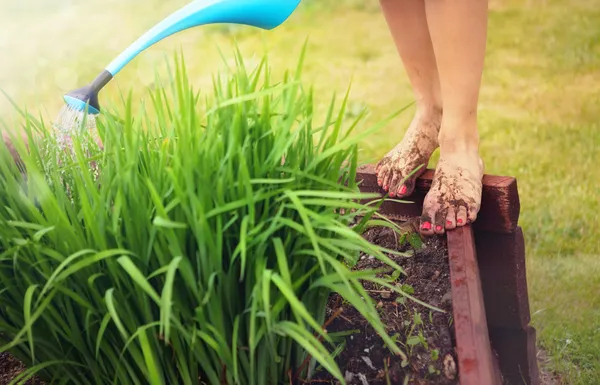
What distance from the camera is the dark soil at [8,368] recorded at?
115cm

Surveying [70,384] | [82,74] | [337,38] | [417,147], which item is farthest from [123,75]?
[70,384]

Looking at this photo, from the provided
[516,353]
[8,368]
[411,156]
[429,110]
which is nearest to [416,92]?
[429,110]

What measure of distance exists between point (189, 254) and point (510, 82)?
2746 mm

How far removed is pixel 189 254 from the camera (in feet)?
3.01

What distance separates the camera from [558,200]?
248 centimetres

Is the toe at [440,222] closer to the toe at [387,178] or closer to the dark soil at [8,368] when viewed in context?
the toe at [387,178]

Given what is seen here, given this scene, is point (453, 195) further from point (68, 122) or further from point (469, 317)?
point (68, 122)

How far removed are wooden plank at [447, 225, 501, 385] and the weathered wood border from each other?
0.20ft

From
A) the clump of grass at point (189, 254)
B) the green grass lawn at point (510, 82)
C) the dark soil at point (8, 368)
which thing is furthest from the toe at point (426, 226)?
the dark soil at point (8, 368)

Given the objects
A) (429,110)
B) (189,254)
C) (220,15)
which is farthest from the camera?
(429,110)

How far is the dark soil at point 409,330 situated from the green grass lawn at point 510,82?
0.60 metres

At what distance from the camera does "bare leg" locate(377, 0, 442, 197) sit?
1.50 m

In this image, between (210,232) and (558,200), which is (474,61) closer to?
(210,232)

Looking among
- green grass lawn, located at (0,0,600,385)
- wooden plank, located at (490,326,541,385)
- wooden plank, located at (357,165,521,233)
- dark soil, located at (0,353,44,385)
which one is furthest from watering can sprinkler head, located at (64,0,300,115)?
Result: wooden plank, located at (490,326,541,385)
